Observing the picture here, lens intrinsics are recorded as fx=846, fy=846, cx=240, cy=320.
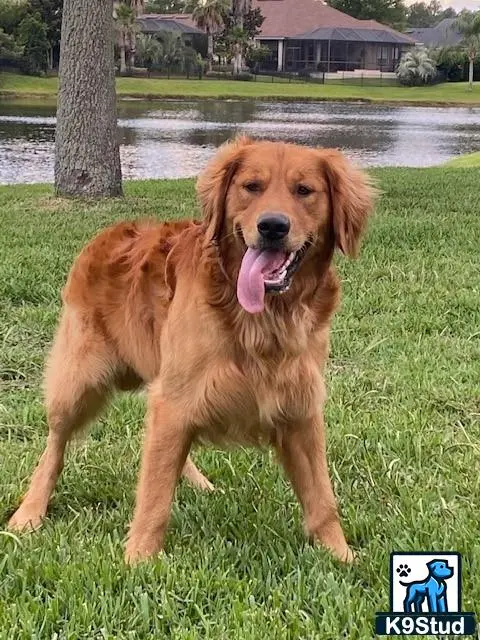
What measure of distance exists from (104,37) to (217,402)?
8536 millimetres

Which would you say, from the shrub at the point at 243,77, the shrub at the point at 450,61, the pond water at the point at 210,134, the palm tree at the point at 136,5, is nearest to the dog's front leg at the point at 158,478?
the pond water at the point at 210,134

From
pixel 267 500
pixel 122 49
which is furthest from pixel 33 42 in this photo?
pixel 267 500

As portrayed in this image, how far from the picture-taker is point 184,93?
5184 centimetres

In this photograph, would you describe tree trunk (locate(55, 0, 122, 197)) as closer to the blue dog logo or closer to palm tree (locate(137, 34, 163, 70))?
the blue dog logo

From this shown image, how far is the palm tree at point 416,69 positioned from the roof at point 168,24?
17.9 m

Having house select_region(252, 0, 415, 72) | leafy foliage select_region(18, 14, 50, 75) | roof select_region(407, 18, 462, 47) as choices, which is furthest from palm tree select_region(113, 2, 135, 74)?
roof select_region(407, 18, 462, 47)

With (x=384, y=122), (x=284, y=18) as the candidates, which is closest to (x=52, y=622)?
(x=384, y=122)

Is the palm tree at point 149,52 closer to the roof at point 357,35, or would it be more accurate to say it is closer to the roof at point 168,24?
the roof at point 168,24

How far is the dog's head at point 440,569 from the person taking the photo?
237 centimetres

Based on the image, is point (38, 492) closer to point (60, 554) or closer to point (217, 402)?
point (60, 554)

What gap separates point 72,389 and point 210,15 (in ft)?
230

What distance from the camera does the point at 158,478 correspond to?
288cm

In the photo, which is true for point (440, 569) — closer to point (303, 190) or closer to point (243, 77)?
point (303, 190)

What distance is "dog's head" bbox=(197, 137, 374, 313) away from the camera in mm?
2713
